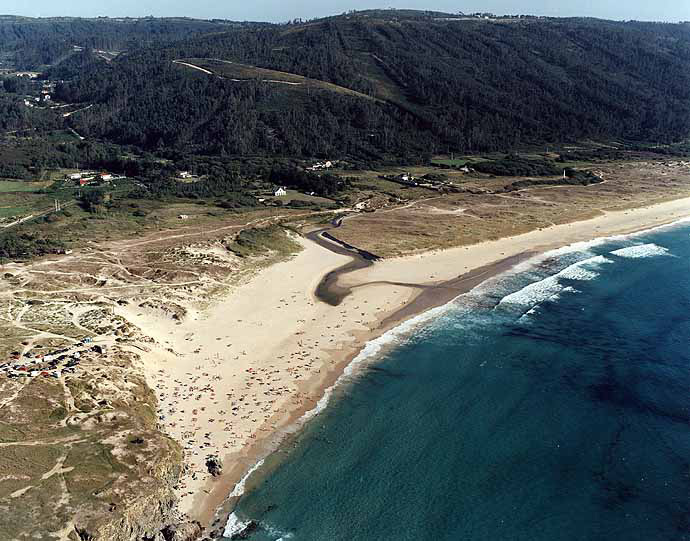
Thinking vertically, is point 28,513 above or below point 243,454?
above

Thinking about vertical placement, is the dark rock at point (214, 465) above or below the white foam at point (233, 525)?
above

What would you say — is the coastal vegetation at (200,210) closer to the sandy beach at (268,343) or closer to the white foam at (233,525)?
the sandy beach at (268,343)

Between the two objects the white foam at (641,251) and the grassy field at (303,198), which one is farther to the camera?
the grassy field at (303,198)

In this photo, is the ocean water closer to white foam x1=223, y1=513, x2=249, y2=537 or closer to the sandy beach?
white foam x1=223, y1=513, x2=249, y2=537

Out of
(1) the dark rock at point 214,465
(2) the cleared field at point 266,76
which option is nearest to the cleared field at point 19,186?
(2) the cleared field at point 266,76

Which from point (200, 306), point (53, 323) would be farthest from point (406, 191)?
point (53, 323)

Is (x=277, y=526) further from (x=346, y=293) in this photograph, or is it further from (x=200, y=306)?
(x=346, y=293)
